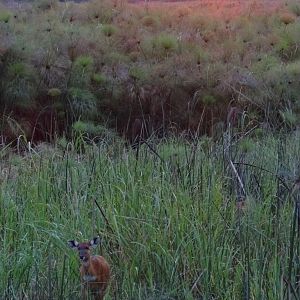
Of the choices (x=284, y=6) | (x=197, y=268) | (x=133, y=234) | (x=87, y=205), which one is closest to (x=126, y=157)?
(x=87, y=205)

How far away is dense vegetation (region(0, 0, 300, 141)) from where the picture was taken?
321 inches

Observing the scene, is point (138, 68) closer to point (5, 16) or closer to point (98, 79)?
point (98, 79)

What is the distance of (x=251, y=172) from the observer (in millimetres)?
4172

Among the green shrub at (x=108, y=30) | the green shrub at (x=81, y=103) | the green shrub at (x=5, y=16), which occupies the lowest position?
the green shrub at (x=81, y=103)

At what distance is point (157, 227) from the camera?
11.8 feet

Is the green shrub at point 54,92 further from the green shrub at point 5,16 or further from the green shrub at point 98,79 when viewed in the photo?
the green shrub at point 5,16

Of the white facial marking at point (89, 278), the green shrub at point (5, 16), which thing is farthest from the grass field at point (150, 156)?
the white facial marking at point (89, 278)

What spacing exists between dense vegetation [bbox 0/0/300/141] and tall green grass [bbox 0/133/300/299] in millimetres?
2801

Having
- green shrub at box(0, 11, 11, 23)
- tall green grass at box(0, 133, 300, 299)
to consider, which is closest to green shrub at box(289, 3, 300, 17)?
green shrub at box(0, 11, 11, 23)

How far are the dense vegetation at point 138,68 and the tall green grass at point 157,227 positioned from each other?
280 centimetres

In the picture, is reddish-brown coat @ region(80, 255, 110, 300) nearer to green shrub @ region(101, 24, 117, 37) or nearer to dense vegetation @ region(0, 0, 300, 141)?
dense vegetation @ region(0, 0, 300, 141)

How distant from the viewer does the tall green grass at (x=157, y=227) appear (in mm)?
2977

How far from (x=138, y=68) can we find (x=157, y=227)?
18.1 feet

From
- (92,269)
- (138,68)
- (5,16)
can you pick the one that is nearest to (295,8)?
(138,68)
